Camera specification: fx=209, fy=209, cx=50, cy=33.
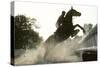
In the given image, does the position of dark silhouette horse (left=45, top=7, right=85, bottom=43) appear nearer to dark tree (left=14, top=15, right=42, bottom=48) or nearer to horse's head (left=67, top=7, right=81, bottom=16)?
horse's head (left=67, top=7, right=81, bottom=16)

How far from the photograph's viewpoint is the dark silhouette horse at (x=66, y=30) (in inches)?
72.9

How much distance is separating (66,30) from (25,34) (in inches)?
15.0

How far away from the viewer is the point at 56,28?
6.08 feet

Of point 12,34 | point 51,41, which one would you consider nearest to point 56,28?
point 51,41

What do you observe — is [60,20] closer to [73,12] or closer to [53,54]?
[73,12]

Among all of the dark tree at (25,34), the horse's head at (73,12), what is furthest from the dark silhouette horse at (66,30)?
the dark tree at (25,34)

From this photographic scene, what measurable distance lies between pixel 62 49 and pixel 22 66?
0.39 m

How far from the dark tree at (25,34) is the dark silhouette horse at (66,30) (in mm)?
132

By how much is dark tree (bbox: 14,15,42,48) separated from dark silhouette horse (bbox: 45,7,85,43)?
0.13 m

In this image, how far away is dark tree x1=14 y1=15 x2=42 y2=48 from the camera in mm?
1725

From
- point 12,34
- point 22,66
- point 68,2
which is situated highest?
point 68,2

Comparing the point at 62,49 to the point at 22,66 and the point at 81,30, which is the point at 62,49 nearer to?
the point at 81,30
